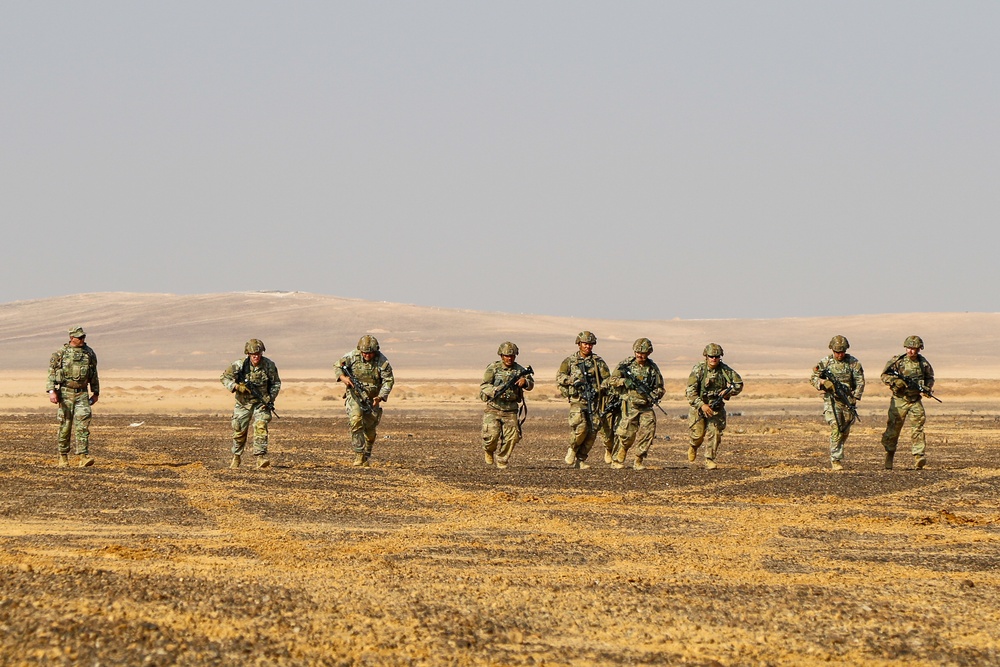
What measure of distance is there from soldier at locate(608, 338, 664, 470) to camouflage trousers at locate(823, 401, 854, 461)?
2.35 meters

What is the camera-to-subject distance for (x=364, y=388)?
68.0 feet

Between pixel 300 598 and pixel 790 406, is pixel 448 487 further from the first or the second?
pixel 790 406

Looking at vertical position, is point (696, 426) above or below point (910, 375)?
below

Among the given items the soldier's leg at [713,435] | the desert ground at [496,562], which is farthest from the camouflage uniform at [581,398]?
the soldier's leg at [713,435]

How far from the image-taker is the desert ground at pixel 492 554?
7988mm

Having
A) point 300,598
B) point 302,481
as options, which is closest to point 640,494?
point 302,481

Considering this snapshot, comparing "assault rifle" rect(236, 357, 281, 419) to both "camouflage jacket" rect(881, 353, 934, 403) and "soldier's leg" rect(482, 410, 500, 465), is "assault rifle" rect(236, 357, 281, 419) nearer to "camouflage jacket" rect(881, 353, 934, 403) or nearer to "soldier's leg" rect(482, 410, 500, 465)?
"soldier's leg" rect(482, 410, 500, 465)

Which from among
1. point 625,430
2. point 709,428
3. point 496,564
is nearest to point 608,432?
point 625,430

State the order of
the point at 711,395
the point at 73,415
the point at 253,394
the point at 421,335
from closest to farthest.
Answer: the point at 73,415
the point at 253,394
the point at 711,395
the point at 421,335

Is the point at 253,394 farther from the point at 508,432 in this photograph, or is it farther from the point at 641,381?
the point at 641,381

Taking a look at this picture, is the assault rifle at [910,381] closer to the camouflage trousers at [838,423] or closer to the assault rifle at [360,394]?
the camouflage trousers at [838,423]

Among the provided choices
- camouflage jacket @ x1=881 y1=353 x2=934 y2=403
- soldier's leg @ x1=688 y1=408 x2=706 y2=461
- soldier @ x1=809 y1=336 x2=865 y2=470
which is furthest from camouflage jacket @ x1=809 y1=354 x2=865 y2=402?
soldier's leg @ x1=688 y1=408 x2=706 y2=461

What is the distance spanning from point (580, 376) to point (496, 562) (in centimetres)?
963

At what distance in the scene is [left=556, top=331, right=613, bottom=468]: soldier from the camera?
20.5 meters
